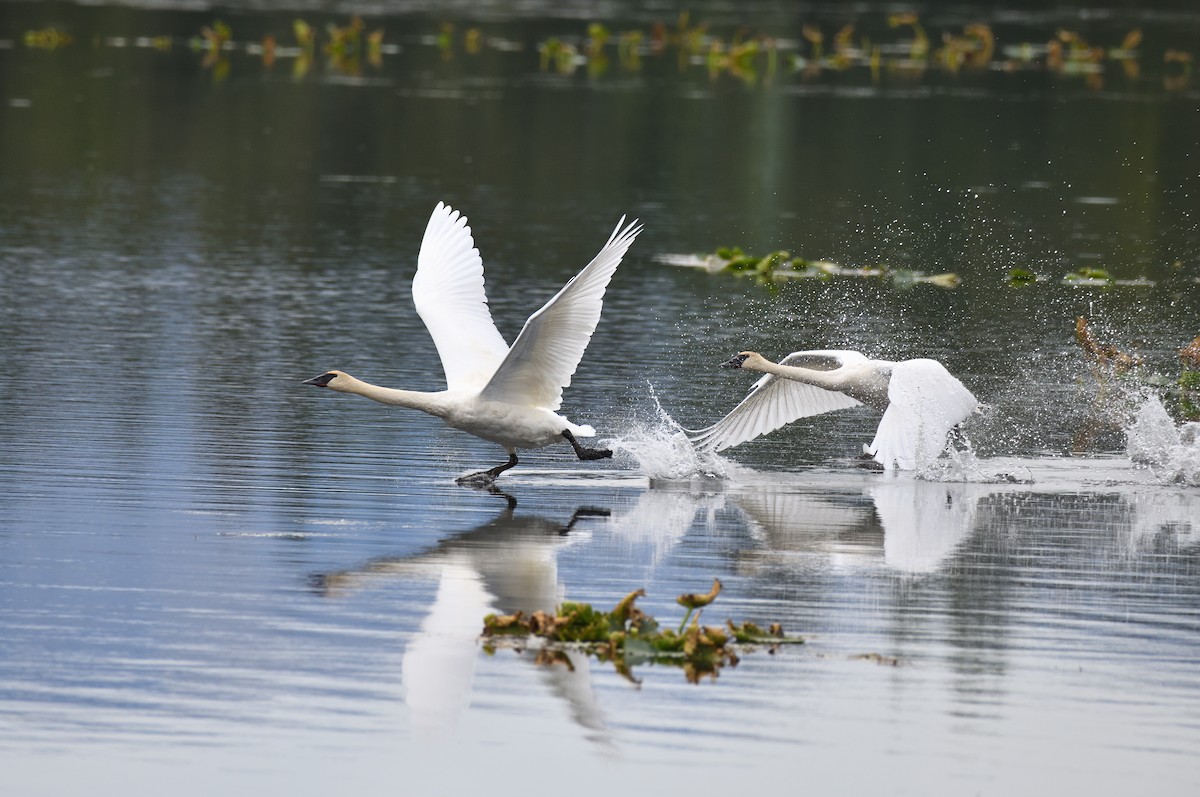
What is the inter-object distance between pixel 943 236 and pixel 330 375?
1662 cm

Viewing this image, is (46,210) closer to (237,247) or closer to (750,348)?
(237,247)

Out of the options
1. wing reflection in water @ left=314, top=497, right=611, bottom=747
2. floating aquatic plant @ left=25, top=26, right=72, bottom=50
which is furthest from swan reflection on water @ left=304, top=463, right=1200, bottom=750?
floating aquatic plant @ left=25, top=26, right=72, bottom=50

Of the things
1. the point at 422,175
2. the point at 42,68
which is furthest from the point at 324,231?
the point at 42,68

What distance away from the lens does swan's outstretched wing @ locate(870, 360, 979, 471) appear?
525 inches

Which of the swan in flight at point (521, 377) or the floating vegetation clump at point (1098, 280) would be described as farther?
the floating vegetation clump at point (1098, 280)

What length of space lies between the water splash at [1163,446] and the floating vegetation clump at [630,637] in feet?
16.9

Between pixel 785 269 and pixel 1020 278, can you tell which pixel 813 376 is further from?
pixel 785 269

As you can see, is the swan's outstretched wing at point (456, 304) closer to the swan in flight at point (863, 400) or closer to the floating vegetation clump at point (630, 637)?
the swan in flight at point (863, 400)

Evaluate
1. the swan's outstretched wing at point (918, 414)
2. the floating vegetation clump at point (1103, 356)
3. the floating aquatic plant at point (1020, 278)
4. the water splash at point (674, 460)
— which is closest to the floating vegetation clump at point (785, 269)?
the floating aquatic plant at point (1020, 278)

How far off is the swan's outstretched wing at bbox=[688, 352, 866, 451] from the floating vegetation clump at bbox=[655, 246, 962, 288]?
355 inches

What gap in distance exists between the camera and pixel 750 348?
1956cm

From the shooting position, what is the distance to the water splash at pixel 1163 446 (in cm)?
1391

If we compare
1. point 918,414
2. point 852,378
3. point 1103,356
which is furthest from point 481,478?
point 1103,356

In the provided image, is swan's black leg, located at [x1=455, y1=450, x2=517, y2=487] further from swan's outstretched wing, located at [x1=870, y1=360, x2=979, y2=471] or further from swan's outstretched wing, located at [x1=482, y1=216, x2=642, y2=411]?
swan's outstretched wing, located at [x1=870, y1=360, x2=979, y2=471]
